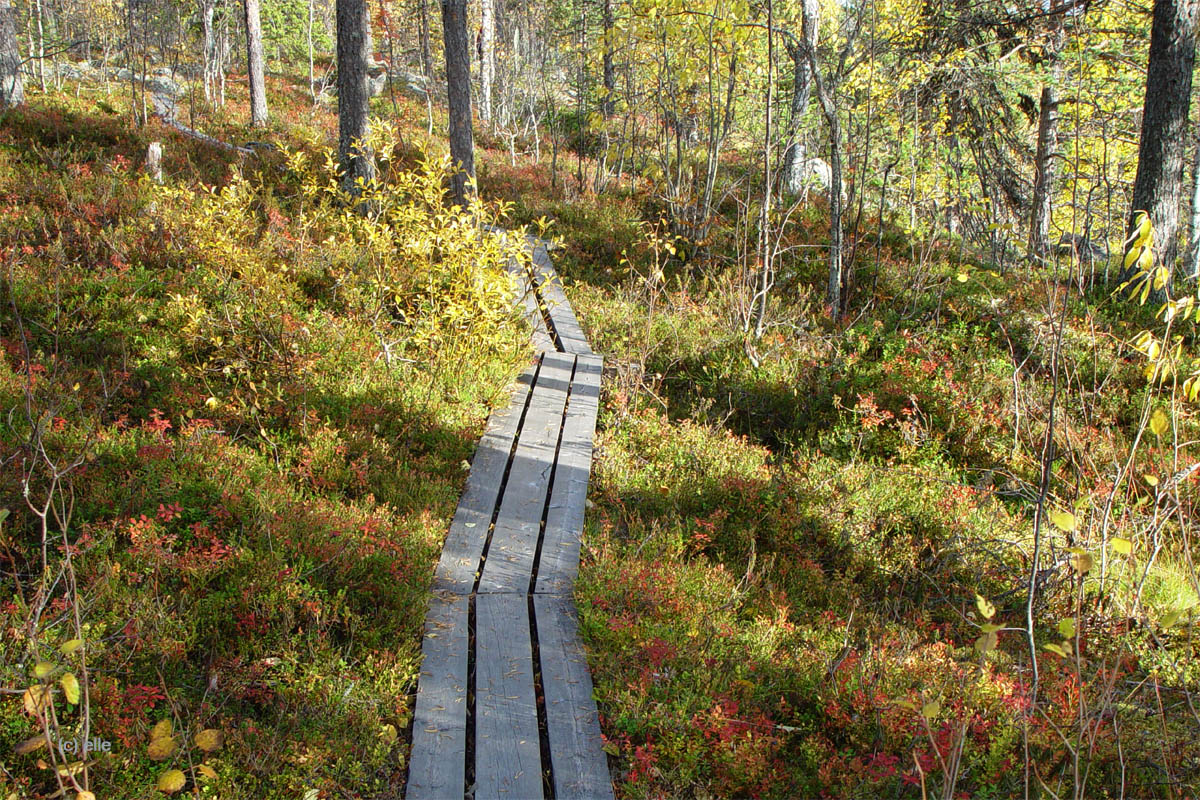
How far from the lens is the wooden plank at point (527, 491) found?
181 inches

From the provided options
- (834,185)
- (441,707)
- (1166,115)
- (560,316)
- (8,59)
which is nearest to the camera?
(441,707)

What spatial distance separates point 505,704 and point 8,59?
46.5ft

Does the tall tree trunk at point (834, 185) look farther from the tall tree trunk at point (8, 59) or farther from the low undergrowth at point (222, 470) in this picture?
the tall tree trunk at point (8, 59)

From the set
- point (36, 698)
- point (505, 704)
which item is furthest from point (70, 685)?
point (505, 704)

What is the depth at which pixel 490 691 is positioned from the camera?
3613mm

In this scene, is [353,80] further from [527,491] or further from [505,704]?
[505,704]

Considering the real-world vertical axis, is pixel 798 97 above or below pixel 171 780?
above

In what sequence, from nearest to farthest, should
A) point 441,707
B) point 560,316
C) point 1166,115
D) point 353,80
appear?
point 441,707
point 1166,115
point 560,316
point 353,80

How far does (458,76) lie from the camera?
1097 cm

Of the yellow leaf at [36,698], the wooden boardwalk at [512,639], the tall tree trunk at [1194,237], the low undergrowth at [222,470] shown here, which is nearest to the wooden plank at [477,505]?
the wooden boardwalk at [512,639]

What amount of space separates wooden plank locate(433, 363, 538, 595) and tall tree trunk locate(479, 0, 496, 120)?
18745 millimetres

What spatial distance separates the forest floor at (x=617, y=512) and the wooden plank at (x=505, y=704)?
35 cm

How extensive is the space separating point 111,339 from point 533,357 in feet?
12.1

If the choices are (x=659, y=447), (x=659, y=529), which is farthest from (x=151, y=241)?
(x=659, y=529)
